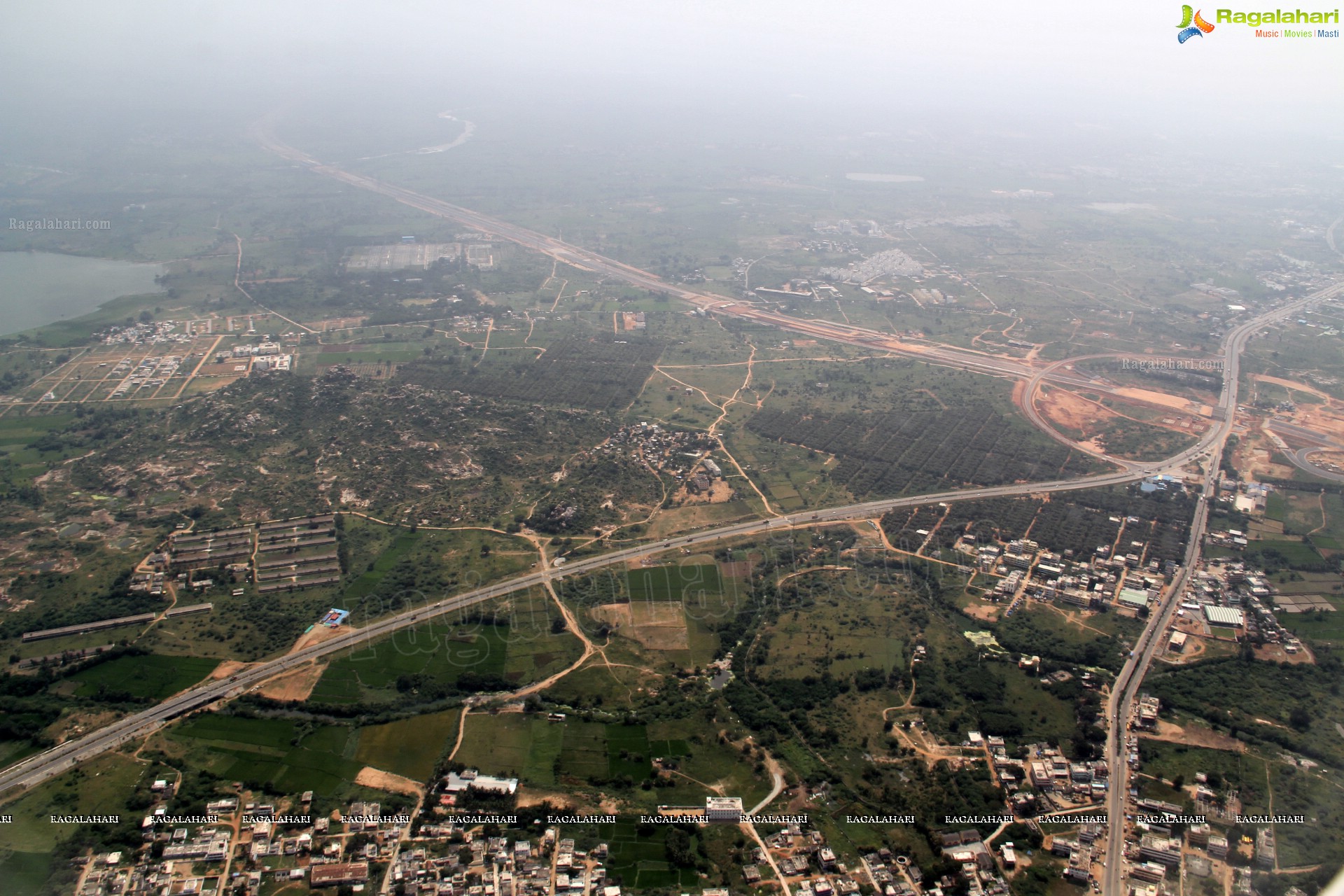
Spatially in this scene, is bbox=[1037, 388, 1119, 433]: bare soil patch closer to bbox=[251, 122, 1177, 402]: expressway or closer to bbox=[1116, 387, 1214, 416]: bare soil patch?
bbox=[251, 122, 1177, 402]: expressway

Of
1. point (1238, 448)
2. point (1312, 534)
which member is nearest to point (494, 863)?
point (1312, 534)

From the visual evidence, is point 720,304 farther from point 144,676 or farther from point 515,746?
point 144,676

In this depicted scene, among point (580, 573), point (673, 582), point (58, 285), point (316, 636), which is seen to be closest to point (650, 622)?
point (673, 582)

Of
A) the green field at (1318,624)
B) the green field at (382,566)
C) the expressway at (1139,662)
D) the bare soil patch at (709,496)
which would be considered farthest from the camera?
the bare soil patch at (709,496)

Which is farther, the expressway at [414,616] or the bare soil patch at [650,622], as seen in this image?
the bare soil patch at [650,622]

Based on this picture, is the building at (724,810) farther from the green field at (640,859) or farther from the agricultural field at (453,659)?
the agricultural field at (453,659)

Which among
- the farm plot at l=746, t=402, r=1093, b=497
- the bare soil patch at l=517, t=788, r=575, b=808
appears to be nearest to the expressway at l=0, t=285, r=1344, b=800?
the farm plot at l=746, t=402, r=1093, b=497

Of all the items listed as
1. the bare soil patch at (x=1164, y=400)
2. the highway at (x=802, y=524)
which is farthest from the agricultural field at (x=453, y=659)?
the bare soil patch at (x=1164, y=400)
